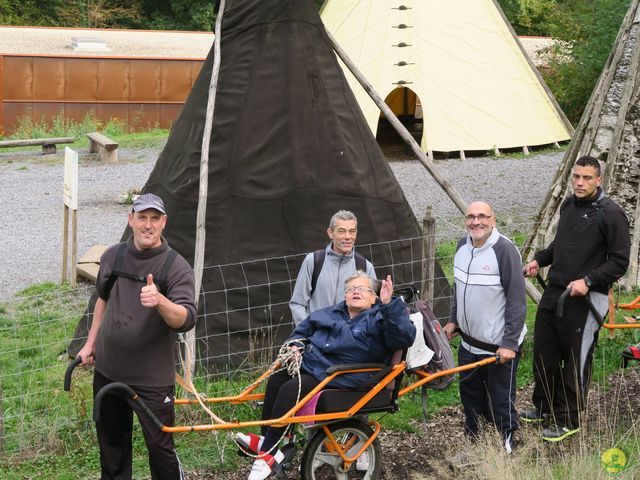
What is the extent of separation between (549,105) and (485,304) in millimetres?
16450

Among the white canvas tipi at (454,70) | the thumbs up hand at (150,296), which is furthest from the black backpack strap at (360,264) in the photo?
the white canvas tipi at (454,70)

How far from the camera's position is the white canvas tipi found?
19750 mm

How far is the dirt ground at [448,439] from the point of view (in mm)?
5660

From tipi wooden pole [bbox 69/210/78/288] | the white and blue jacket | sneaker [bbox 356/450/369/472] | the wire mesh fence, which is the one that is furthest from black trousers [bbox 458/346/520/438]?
tipi wooden pole [bbox 69/210/78/288]

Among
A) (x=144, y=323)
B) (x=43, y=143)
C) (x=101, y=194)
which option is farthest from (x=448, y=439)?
(x=43, y=143)

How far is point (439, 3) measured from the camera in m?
20.8

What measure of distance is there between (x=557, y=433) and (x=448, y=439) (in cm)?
67

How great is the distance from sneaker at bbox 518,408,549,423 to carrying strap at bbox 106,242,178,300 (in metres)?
2.71

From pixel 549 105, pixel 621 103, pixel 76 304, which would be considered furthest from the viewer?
pixel 549 105

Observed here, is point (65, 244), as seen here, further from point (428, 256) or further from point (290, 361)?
point (290, 361)

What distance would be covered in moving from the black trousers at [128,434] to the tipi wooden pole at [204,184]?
156 cm

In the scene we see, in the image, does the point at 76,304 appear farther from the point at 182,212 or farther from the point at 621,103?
the point at 621,103

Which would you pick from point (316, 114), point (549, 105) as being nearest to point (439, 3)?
point (549, 105)

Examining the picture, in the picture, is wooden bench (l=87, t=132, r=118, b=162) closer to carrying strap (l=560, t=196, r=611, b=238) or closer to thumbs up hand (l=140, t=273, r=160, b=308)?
carrying strap (l=560, t=196, r=611, b=238)
